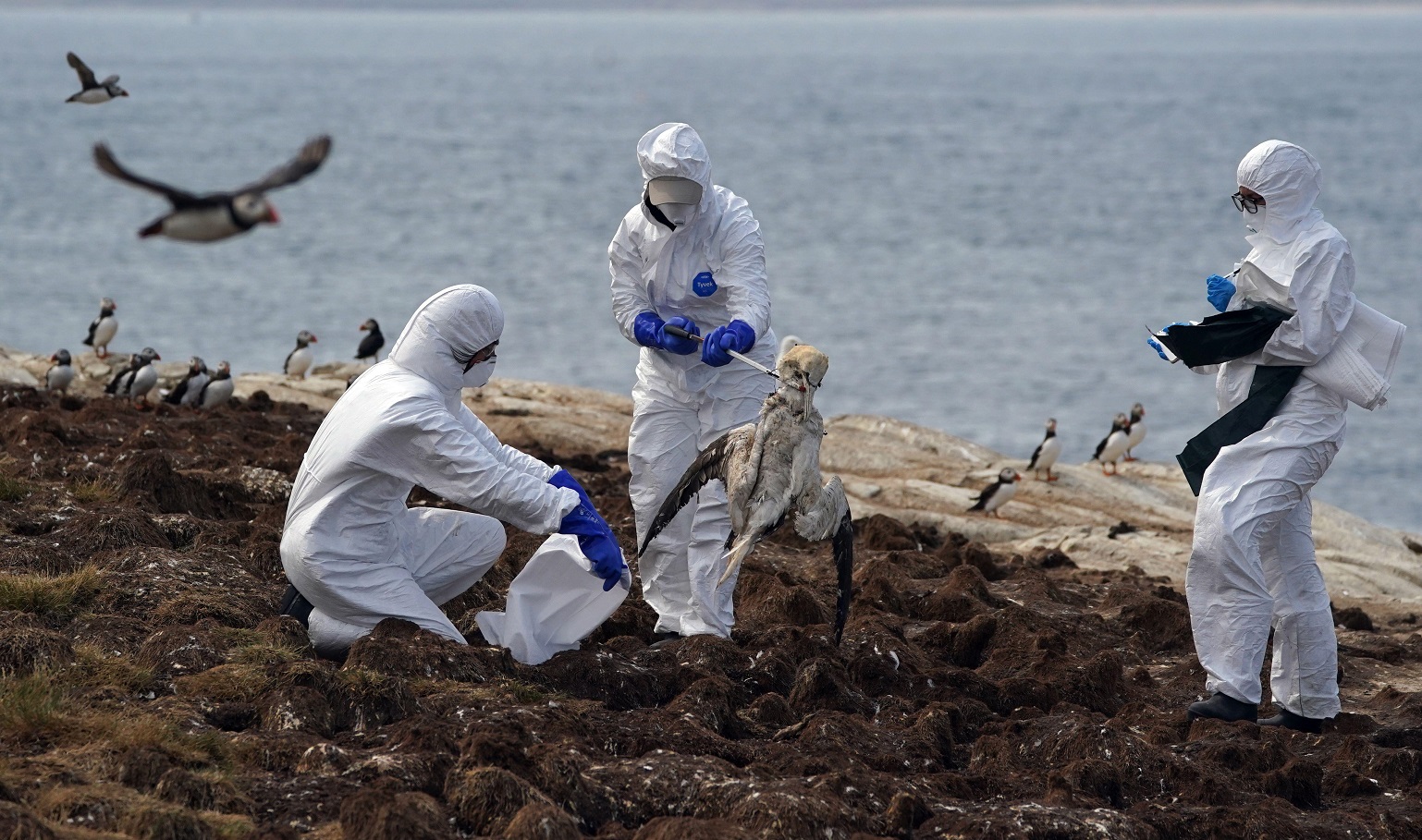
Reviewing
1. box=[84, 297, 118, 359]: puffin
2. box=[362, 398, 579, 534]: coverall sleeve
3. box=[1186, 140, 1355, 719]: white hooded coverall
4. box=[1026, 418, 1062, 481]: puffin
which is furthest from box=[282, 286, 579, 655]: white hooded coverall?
box=[84, 297, 118, 359]: puffin

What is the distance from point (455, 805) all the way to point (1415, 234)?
49676mm

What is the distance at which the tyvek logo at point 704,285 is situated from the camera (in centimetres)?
888

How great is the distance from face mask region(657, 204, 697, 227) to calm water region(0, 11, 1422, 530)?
63.6ft

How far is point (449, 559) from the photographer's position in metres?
8.04

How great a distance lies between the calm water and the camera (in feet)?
115

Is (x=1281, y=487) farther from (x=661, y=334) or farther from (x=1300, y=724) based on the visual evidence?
(x=661, y=334)

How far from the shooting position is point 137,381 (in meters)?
15.1

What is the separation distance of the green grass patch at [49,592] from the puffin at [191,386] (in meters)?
6.78

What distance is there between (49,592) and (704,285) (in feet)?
11.7

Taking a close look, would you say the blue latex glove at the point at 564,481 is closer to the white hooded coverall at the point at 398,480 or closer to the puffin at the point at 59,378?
the white hooded coverall at the point at 398,480

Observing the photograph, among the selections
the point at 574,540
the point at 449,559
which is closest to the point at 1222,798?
the point at 574,540

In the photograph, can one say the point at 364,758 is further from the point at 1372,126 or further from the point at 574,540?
the point at 1372,126

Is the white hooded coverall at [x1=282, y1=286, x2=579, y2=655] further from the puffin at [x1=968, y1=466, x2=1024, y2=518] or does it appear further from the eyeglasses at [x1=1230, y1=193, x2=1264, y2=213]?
the puffin at [x1=968, y1=466, x2=1024, y2=518]

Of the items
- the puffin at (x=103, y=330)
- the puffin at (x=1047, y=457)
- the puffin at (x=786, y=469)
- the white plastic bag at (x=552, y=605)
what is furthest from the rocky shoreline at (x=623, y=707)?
the puffin at (x=103, y=330)
